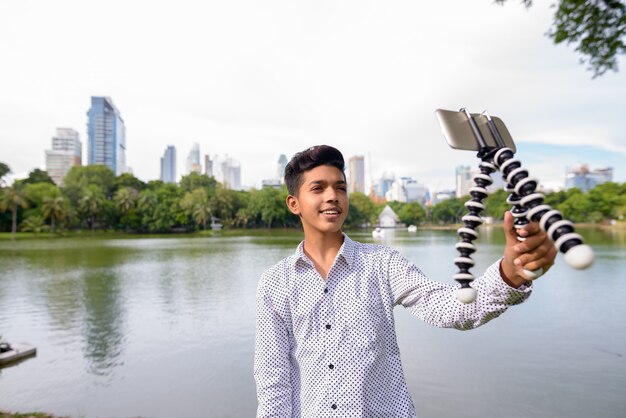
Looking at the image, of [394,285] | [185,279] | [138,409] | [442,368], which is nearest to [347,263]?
[394,285]

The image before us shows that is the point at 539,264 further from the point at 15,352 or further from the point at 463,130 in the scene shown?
the point at 15,352

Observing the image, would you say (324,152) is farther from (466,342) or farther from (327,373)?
(466,342)

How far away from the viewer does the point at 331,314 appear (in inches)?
60.7

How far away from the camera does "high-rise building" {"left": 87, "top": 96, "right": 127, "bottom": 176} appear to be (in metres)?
146

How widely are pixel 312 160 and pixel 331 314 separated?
1.80ft

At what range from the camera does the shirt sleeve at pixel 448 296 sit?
3.92 ft

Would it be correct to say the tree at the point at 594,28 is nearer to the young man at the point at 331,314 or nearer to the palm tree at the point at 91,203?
the young man at the point at 331,314

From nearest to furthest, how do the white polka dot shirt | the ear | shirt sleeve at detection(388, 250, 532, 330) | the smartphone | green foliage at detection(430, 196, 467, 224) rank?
the smartphone → shirt sleeve at detection(388, 250, 532, 330) → the white polka dot shirt → the ear → green foliage at detection(430, 196, 467, 224)

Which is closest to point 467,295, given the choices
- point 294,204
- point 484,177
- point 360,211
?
point 484,177

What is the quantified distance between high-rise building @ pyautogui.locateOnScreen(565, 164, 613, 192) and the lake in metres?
134

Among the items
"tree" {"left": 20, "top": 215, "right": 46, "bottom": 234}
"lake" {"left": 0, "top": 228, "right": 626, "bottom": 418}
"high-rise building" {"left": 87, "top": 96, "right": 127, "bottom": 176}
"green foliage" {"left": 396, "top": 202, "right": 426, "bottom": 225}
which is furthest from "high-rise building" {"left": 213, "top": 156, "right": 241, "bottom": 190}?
"lake" {"left": 0, "top": 228, "right": 626, "bottom": 418}

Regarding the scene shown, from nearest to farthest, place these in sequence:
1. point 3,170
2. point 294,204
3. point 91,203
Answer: point 294,204 → point 3,170 → point 91,203

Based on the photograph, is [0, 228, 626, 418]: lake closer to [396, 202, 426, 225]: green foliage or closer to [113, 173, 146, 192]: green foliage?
[113, 173, 146, 192]: green foliage

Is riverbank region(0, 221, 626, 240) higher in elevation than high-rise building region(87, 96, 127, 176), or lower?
lower
